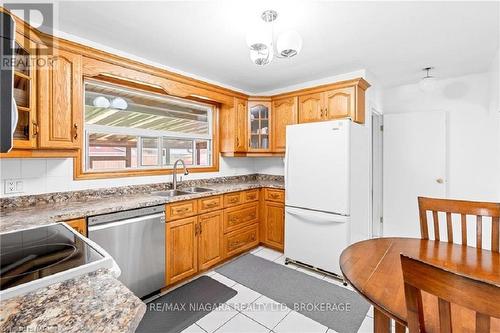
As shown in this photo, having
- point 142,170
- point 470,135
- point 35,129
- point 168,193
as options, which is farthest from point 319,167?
point 35,129

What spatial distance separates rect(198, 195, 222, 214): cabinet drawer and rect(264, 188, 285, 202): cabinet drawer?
2.50ft

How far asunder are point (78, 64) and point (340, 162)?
250cm

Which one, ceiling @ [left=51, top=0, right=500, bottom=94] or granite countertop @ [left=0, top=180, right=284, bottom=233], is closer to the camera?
granite countertop @ [left=0, top=180, right=284, bottom=233]

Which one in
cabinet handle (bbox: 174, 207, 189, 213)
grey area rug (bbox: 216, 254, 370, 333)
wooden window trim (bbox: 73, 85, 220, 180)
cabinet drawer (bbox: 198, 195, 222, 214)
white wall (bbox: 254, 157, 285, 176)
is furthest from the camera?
white wall (bbox: 254, 157, 285, 176)

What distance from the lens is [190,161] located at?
323 cm

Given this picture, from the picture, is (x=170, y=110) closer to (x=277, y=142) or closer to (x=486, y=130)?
(x=277, y=142)

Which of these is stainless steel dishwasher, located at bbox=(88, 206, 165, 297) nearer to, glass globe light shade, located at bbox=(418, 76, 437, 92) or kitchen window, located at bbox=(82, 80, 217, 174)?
kitchen window, located at bbox=(82, 80, 217, 174)

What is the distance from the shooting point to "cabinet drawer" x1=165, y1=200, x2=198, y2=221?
7.33ft

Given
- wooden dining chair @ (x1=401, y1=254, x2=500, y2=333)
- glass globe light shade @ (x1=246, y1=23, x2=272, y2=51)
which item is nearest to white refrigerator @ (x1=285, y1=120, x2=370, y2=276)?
glass globe light shade @ (x1=246, y1=23, x2=272, y2=51)

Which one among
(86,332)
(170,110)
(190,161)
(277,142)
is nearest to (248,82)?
(277,142)

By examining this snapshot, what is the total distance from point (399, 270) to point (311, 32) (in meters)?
1.84

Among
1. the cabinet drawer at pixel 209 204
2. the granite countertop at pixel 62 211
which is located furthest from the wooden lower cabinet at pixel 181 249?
the granite countertop at pixel 62 211

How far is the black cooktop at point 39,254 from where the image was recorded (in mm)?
847

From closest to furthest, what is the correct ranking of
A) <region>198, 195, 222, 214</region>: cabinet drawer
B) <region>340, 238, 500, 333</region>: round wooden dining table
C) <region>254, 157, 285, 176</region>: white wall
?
<region>340, 238, 500, 333</region>: round wooden dining table → <region>198, 195, 222, 214</region>: cabinet drawer → <region>254, 157, 285, 176</region>: white wall
